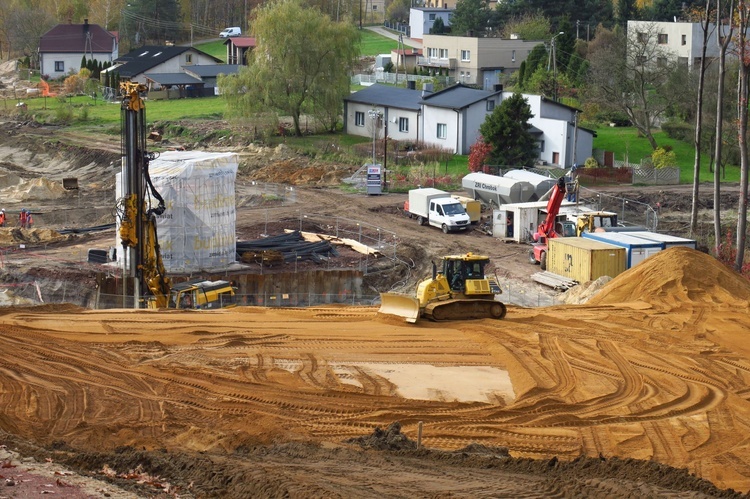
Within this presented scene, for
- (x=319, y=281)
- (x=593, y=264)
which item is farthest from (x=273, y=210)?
(x=593, y=264)

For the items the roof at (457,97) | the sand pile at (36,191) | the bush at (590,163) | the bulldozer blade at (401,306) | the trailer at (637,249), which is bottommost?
the bulldozer blade at (401,306)

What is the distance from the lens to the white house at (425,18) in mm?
125688

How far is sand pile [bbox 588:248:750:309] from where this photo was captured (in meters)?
33.9

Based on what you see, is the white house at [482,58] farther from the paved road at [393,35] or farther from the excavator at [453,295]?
the excavator at [453,295]

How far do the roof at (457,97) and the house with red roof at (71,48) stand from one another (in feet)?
169

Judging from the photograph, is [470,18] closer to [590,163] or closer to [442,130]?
[442,130]

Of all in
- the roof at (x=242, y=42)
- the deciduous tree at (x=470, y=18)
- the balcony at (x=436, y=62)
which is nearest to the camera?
the balcony at (x=436, y=62)

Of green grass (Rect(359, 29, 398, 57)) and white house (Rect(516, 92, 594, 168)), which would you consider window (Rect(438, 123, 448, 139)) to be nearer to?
white house (Rect(516, 92, 594, 168))

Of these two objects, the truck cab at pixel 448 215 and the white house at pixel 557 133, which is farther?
the white house at pixel 557 133

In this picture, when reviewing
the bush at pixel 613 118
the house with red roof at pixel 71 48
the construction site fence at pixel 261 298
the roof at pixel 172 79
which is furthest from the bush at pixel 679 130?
the house with red roof at pixel 71 48

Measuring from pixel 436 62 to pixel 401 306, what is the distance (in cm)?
6856

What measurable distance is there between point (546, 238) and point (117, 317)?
19.1 meters

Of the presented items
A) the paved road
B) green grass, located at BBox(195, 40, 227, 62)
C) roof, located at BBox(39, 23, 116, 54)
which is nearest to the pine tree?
the paved road

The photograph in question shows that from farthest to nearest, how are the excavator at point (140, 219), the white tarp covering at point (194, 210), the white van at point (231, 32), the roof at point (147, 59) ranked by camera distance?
the white van at point (231, 32) → the roof at point (147, 59) → the white tarp covering at point (194, 210) → the excavator at point (140, 219)
